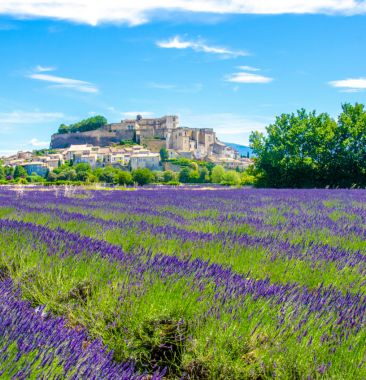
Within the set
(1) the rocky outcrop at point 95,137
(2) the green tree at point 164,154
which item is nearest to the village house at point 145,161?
(2) the green tree at point 164,154

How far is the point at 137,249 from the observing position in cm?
354

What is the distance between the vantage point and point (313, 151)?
95.8 feet

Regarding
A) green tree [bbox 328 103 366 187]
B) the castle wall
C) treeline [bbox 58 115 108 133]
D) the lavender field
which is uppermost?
treeline [bbox 58 115 108 133]

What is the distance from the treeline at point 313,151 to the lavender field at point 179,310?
25.6m

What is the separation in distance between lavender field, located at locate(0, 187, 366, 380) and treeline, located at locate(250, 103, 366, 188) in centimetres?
2558

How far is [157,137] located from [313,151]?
106 meters

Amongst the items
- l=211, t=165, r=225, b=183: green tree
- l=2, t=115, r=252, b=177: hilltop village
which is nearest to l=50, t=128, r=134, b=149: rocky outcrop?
l=2, t=115, r=252, b=177: hilltop village

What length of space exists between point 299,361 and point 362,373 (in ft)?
0.80

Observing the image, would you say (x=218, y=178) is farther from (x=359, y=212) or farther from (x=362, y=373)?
(x=362, y=373)

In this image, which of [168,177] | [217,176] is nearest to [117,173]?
[168,177]

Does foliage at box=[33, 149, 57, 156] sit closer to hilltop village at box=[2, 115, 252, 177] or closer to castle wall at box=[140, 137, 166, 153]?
hilltop village at box=[2, 115, 252, 177]

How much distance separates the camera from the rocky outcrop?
135 metres

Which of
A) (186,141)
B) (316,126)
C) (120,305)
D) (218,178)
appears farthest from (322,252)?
(186,141)

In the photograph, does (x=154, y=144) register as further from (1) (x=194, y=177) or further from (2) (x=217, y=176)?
(2) (x=217, y=176)
